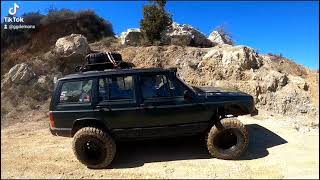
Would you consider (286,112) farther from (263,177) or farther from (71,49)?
(71,49)

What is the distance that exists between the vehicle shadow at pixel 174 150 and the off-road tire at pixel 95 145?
296 mm

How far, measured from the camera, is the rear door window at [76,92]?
7446mm

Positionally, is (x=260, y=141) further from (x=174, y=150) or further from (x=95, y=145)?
(x=95, y=145)

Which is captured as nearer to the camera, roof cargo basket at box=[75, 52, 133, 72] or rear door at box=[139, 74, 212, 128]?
rear door at box=[139, 74, 212, 128]

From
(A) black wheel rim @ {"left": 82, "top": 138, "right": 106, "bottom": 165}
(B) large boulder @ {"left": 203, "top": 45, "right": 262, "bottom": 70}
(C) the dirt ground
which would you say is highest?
(B) large boulder @ {"left": 203, "top": 45, "right": 262, "bottom": 70}

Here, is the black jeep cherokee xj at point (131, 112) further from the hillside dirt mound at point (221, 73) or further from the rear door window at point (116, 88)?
the hillside dirt mound at point (221, 73)

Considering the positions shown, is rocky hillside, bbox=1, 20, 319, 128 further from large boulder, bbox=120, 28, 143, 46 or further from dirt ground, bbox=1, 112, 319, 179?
dirt ground, bbox=1, 112, 319, 179

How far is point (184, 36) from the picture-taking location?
17.6 meters

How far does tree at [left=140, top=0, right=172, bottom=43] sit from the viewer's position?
17406 mm

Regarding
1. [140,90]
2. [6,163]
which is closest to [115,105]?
[140,90]

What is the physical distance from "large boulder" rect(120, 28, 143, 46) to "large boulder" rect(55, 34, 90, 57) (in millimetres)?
2467

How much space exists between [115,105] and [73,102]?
84 cm

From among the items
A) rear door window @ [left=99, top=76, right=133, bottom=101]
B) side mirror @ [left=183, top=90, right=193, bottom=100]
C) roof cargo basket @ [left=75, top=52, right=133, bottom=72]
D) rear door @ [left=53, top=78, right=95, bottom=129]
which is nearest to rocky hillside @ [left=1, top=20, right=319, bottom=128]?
roof cargo basket @ [left=75, top=52, right=133, bottom=72]

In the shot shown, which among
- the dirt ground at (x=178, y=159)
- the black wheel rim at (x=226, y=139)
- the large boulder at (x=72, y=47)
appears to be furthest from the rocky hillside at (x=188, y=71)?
the black wheel rim at (x=226, y=139)
